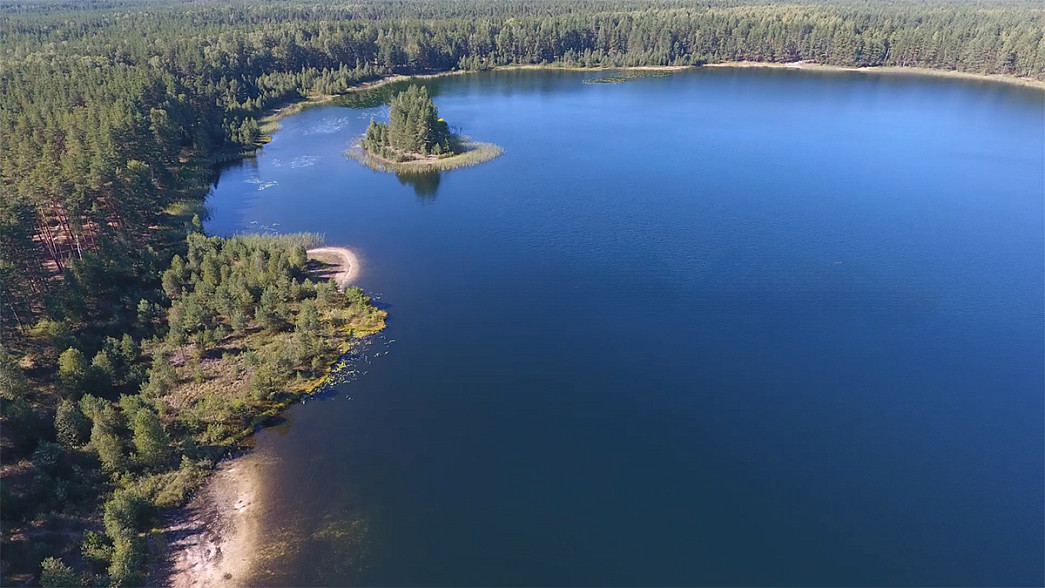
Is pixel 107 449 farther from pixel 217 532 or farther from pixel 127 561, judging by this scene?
pixel 217 532

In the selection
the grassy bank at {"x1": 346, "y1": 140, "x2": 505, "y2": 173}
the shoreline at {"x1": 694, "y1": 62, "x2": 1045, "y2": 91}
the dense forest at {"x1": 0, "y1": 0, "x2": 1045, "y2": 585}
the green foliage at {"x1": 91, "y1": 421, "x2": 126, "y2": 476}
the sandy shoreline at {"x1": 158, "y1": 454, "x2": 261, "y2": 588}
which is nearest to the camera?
the sandy shoreline at {"x1": 158, "y1": 454, "x2": 261, "y2": 588}

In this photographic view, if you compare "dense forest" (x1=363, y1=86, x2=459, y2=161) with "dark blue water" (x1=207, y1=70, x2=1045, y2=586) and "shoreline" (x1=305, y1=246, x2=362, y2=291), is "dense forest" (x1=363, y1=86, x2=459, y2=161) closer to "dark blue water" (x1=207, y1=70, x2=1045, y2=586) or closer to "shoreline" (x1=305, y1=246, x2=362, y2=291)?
"dark blue water" (x1=207, y1=70, x2=1045, y2=586)

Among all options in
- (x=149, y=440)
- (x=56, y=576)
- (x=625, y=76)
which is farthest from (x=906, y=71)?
(x=56, y=576)

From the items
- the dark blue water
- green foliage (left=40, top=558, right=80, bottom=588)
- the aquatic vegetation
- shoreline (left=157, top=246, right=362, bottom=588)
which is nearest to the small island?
the dark blue water

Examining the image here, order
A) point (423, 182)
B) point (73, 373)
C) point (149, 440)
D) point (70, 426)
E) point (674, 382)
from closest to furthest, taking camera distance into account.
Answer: point (149, 440) < point (70, 426) < point (73, 373) < point (674, 382) < point (423, 182)

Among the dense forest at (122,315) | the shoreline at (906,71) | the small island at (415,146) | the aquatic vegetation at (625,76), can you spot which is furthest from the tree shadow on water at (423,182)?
the shoreline at (906,71)

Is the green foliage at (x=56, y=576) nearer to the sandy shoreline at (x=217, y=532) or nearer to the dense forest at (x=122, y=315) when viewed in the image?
the dense forest at (x=122, y=315)

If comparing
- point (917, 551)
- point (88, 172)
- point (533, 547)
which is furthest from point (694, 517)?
point (88, 172)
